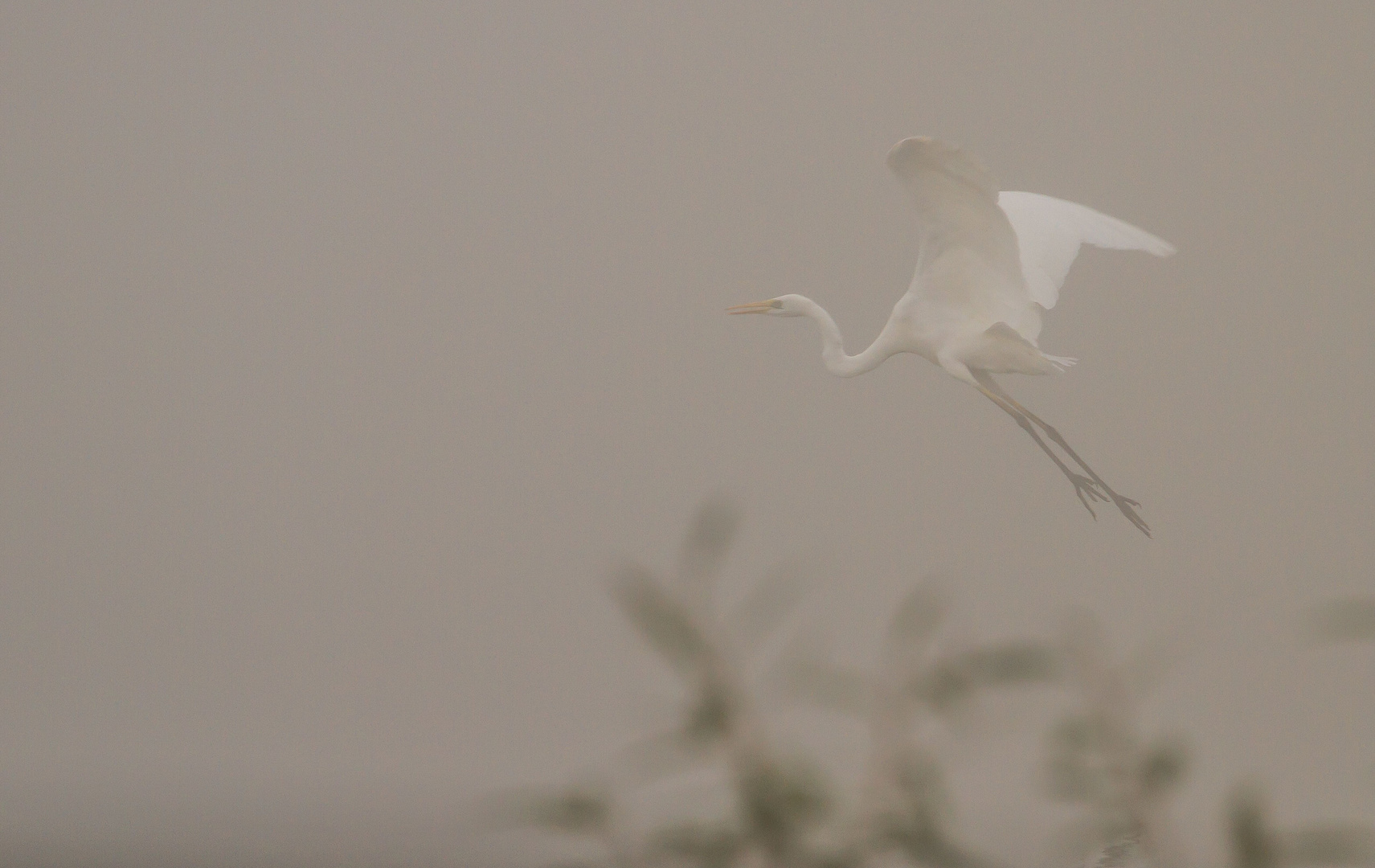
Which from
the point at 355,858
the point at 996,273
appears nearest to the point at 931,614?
the point at 996,273

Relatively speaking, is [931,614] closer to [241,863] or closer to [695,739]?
[695,739]

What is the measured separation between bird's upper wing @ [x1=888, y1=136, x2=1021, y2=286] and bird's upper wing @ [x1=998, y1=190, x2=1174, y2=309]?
7.2 inches

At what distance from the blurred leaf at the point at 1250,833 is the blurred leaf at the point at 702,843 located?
0.48 feet

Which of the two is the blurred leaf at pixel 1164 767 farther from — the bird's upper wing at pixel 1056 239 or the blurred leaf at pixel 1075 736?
the bird's upper wing at pixel 1056 239

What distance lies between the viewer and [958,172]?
295 cm

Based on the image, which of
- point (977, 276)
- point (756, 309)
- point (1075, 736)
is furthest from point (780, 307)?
point (1075, 736)

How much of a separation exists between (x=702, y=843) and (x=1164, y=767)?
0.15m

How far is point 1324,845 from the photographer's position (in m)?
0.42

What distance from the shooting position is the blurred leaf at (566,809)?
0.41 meters

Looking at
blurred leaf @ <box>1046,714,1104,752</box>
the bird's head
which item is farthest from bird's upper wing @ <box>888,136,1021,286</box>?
blurred leaf @ <box>1046,714,1104,752</box>

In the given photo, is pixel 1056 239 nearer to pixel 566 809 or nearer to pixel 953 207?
pixel 953 207

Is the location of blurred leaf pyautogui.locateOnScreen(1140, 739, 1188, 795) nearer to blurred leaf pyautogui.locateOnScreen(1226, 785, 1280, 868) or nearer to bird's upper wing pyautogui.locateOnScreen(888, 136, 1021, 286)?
blurred leaf pyautogui.locateOnScreen(1226, 785, 1280, 868)

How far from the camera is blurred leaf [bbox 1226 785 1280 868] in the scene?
0.40 meters

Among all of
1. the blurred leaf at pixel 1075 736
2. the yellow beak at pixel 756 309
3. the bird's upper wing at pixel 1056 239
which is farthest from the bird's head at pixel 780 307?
the blurred leaf at pixel 1075 736
